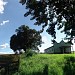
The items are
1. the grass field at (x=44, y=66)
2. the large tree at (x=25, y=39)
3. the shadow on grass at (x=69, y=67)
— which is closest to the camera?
the grass field at (x=44, y=66)

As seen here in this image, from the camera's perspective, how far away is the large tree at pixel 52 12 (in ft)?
100

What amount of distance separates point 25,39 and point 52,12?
6539cm

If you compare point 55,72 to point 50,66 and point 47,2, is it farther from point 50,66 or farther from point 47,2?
point 47,2

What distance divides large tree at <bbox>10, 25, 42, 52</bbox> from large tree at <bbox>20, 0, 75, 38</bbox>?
63125 mm

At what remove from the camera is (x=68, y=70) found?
96.8 ft

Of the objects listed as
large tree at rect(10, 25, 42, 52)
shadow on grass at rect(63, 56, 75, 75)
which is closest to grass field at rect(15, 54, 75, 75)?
shadow on grass at rect(63, 56, 75, 75)

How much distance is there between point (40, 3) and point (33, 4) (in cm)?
90

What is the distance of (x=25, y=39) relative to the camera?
97.2 metres

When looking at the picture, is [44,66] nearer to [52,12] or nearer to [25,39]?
[52,12]

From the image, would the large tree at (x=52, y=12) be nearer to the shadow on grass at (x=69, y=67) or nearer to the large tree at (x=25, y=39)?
the shadow on grass at (x=69, y=67)

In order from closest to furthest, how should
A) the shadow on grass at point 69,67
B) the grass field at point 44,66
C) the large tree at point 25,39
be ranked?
the grass field at point 44,66
the shadow on grass at point 69,67
the large tree at point 25,39

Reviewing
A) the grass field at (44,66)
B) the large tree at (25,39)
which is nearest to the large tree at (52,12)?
the grass field at (44,66)

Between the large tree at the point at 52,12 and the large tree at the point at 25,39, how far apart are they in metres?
63.1

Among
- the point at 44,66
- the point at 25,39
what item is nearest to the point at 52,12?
the point at 44,66
